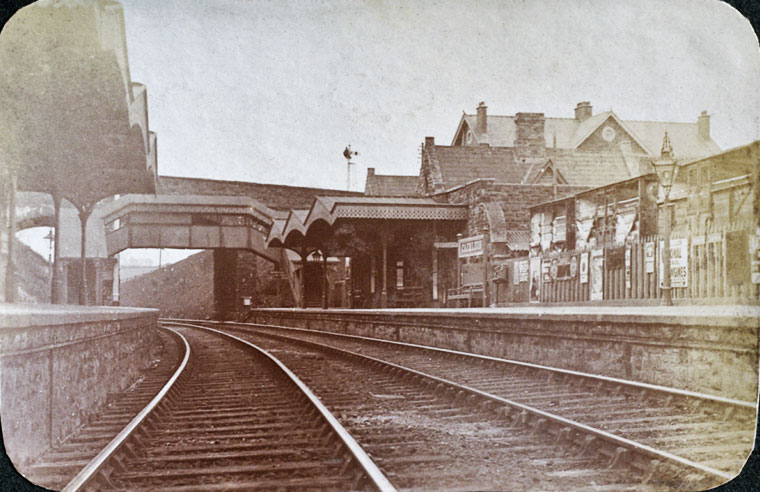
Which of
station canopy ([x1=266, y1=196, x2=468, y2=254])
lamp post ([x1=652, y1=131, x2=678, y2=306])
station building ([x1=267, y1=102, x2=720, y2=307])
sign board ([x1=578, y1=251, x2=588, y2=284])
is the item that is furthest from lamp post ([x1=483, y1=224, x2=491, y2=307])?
lamp post ([x1=652, y1=131, x2=678, y2=306])

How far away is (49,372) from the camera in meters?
4.25

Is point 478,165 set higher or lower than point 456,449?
higher

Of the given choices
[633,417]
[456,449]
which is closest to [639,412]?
[633,417]

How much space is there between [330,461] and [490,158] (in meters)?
6.34

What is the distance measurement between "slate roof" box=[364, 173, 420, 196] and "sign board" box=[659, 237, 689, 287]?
350 centimetres

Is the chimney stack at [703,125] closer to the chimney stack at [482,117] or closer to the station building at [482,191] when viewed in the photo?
the station building at [482,191]

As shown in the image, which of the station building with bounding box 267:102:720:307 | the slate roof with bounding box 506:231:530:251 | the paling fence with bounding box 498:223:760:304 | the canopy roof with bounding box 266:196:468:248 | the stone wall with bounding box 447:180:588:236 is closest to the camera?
the paling fence with bounding box 498:223:760:304

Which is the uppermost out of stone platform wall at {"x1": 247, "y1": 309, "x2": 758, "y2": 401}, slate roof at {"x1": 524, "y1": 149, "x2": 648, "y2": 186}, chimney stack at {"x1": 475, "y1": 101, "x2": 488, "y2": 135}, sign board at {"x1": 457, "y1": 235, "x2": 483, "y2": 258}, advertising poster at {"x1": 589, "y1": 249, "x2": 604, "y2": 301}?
slate roof at {"x1": 524, "y1": 149, "x2": 648, "y2": 186}

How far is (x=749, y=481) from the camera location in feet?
12.4

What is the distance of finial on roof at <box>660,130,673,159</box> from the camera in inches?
279

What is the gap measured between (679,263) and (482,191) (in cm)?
340

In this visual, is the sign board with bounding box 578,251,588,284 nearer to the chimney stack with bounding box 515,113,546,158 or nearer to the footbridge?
the chimney stack with bounding box 515,113,546,158

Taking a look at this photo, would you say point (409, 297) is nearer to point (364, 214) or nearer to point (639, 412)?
point (364, 214)

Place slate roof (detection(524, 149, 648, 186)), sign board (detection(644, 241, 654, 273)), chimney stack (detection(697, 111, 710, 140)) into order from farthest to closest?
slate roof (detection(524, 149, 648, 186)) < sign board (detection(644, 241, 654, 273)) < chimney stack (detection(697, 111, 710, 140))
